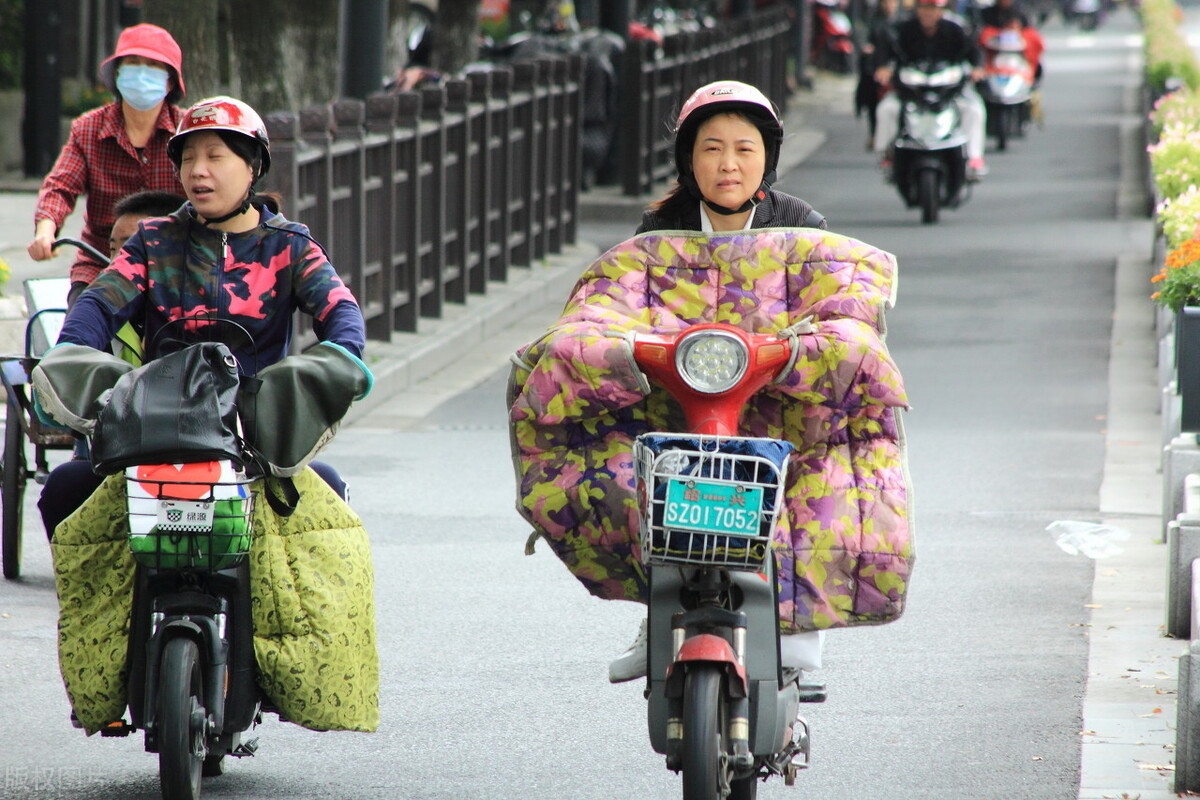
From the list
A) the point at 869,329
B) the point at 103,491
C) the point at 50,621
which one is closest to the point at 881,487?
the point at 869,329

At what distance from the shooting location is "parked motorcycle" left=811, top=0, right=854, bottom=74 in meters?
43.4

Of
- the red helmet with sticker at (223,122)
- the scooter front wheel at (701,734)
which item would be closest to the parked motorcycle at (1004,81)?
the red helmet with sticker at (223,122)

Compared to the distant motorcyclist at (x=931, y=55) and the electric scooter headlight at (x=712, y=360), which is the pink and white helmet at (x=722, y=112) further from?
the distant motorcyclist at (x=931, y=55)

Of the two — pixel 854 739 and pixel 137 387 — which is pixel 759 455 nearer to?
pixel 137 387

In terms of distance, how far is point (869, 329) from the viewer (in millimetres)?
4309

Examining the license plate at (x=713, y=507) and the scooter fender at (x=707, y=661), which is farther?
the scooter fender at (x=707, y=661)

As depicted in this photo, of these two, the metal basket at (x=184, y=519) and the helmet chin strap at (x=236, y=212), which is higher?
the helmet chin strap at (x=236, y=212)

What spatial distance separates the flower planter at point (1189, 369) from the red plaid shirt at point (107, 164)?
3660 millimetres

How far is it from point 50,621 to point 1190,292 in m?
4.30

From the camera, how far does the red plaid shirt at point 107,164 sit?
7.61m

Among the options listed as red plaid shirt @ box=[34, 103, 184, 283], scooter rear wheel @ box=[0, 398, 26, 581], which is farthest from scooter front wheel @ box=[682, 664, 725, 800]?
red plaid shirt @ box=[34, 103, 184, 283]

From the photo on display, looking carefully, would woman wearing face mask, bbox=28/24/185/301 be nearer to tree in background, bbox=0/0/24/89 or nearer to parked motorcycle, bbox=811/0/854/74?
tree in background, bbox=0/0/24/89

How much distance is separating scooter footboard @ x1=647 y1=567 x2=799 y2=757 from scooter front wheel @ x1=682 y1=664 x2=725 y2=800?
0.14 metres

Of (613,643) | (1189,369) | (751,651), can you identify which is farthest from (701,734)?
(1189,369)
